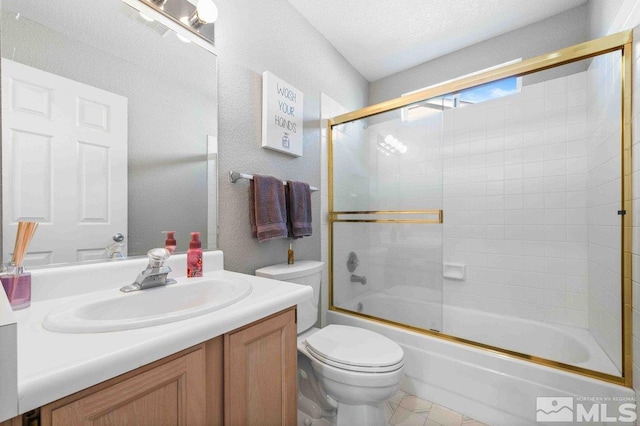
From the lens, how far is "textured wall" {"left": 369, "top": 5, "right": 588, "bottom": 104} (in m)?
1.83

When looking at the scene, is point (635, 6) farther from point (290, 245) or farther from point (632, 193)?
point (290, 245)

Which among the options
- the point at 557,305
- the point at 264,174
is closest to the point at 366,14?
the point at 264,174

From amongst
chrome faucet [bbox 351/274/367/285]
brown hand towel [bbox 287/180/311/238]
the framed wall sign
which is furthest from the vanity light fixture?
chrome faucet [bbox 351/274/367/285]

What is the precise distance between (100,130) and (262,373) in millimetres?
953

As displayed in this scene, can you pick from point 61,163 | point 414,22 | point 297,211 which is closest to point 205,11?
point 61,163

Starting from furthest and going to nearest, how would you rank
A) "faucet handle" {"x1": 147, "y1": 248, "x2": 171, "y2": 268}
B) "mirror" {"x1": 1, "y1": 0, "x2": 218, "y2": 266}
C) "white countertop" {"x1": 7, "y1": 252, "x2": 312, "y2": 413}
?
"faucet handle" {"x1": 147, "y1": 248, "x2": 171, "y2": 268} → "mirror" {"x1": 1, "y1": 0, "x2": 218, "y2": 266} → "white countertop" {"x1": 7, "y1": 252, "x2": 312, "y2": 413}

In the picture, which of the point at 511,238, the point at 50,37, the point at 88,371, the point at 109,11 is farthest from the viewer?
the point at 511,238

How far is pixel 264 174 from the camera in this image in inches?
61.7

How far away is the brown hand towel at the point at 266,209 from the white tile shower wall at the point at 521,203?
1494mm

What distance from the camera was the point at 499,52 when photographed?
2.08 meters

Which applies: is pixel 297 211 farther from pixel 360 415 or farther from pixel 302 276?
pixel 360 415

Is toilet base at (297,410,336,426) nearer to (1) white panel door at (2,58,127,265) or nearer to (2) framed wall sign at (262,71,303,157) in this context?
(1) white panel door at (2,58,127,265)

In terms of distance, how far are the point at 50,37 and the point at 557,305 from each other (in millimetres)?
2874

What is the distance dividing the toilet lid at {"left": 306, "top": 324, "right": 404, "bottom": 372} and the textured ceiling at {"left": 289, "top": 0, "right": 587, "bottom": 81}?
1.97m
